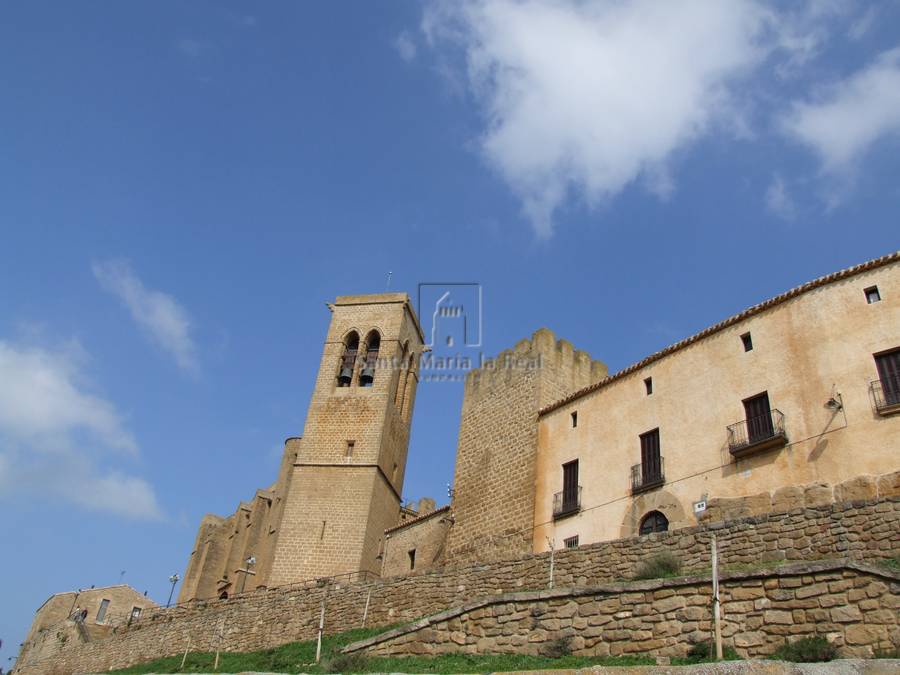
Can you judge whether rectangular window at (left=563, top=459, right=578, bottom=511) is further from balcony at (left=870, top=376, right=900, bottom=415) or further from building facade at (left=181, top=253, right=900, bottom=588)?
balcony at (left=870, top=376, right=900, bottom=415)

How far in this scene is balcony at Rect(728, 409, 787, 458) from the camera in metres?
16.2

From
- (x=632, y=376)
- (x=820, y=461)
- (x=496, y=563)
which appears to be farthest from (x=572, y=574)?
(x=632, y=376)

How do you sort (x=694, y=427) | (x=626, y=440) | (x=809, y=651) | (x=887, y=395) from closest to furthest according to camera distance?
(x=809, y=651)
(x=887, y=395)
(x=694, y=427)
(x=626, y=440)

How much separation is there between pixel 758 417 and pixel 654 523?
11.0ft

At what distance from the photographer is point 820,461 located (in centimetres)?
1541

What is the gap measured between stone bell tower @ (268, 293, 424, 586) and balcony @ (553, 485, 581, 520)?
432 inches

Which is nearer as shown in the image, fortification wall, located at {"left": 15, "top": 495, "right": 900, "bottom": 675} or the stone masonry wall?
the stone masonry wall

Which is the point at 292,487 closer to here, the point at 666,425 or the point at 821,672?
the point at 666,425

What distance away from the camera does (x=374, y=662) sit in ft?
41.0

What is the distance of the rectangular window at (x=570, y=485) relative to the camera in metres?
20.3

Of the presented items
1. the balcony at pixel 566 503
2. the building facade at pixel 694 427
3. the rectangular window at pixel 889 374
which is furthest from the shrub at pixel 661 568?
the balcony at pixel 566 503

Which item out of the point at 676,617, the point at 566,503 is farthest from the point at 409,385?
the point at 676,617

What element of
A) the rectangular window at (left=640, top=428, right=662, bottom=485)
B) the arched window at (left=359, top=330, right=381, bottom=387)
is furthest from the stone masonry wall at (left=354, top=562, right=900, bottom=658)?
the arched window at (left=359, top=330, right=381, bottom=387)

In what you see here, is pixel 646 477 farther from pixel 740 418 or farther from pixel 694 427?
pixel 740 418
